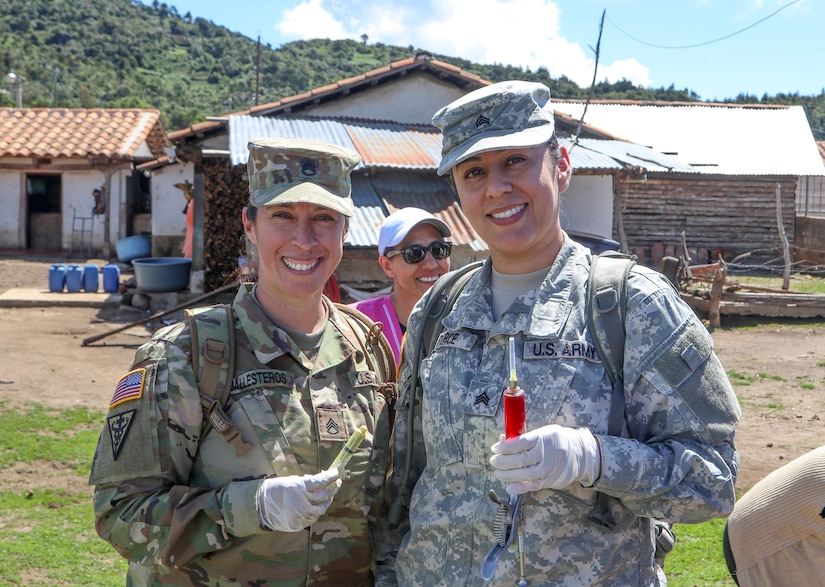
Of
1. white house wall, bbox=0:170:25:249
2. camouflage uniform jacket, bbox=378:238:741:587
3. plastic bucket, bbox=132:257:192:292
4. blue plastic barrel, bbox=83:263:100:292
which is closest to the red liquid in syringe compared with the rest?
camouflage uniform jacket, bbox=378:238:741:587

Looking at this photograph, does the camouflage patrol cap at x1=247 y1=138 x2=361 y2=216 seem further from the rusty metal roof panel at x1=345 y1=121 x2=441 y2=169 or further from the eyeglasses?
the rusty metal roof panel at x1=345 y1=121 x2=441 y2=169

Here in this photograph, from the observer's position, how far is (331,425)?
7.62 feet

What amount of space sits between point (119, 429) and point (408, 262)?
2.04 metres

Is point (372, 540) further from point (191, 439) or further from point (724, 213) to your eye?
point (724, 213)

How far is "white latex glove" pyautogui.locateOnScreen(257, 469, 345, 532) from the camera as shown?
6.63ft

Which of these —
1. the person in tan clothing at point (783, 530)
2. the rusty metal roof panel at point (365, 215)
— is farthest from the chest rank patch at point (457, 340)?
the rusty metal roof panel at point (365, 215)

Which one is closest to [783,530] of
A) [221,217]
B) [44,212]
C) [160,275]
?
[221,217]

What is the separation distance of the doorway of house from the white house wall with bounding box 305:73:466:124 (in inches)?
477

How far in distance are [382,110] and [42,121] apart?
45.4ft

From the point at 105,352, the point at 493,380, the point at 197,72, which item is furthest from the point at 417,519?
the point at 197,72

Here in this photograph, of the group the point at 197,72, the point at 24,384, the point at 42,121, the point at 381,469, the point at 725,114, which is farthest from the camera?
the point at 197,72

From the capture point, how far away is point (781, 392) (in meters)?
9.45

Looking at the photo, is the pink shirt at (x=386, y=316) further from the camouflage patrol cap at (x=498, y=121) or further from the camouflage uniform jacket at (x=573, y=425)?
the camouflage patrol cap at (x=498, y=121)

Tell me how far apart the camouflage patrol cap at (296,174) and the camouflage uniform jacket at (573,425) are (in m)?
0.57
